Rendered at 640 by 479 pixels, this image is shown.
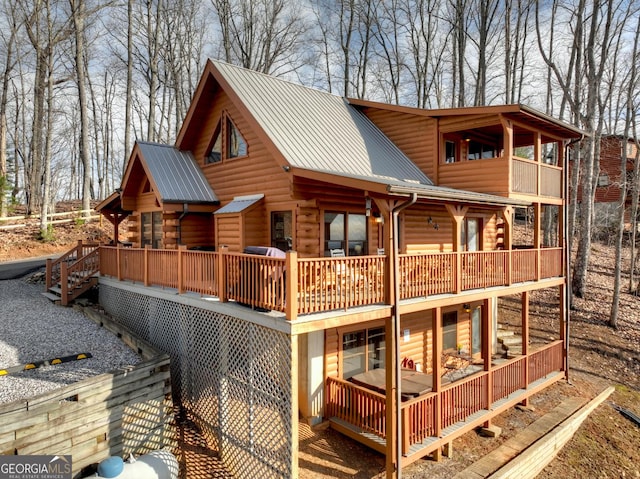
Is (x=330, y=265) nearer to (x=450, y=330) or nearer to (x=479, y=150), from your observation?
(x=450, y=330)

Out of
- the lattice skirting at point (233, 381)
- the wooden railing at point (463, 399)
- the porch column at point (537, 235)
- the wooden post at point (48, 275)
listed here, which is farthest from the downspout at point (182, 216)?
the porch column at point (537, 235)

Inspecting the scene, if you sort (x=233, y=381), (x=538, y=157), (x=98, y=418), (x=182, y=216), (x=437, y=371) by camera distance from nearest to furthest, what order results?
(x=98, y=418) < (x=233, y=381) < (x=437, y=371) < (x=182, y=216) < (x=538, y=157)

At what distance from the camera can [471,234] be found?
15.2 meters

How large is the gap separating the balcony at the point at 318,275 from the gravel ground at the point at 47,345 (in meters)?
2.03

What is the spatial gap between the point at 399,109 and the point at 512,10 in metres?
18.3

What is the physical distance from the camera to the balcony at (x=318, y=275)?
24.7ft


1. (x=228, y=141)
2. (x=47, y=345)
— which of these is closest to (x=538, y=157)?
(x=228, y=141)

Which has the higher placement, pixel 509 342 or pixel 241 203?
pixel 241 203

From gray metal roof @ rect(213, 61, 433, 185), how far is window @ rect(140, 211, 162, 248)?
5439 millimetres

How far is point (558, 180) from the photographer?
14.7 meters

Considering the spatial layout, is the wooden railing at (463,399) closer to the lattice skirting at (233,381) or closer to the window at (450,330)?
the window at (450,330)

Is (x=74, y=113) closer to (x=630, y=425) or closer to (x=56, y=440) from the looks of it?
(x=56, y=440)

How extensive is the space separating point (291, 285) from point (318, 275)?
1.38 metres

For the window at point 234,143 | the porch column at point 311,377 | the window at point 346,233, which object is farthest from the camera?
the window at point 234,143
